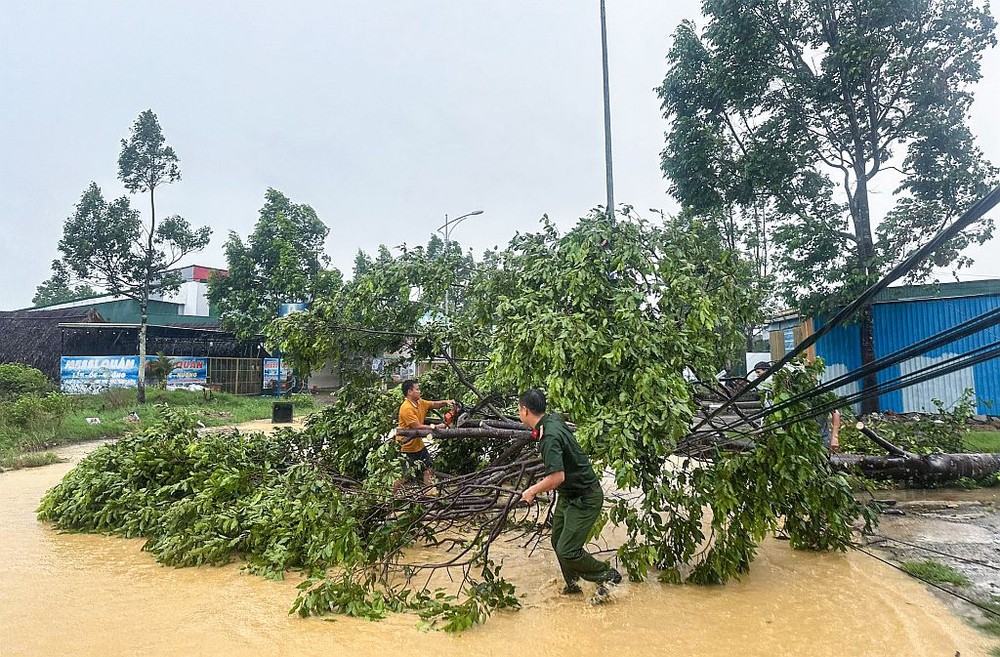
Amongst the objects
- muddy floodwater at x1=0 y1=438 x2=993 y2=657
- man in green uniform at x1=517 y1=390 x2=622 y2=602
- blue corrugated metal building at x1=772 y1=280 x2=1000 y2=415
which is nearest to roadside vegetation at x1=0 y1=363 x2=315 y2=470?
muddy floodwater at x1=0 y1=438 x2=993 y2=657

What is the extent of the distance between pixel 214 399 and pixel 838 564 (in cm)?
2069

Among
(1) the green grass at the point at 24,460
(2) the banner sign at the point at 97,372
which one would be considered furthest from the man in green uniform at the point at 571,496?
(2) the banner sign at the point at 97,372

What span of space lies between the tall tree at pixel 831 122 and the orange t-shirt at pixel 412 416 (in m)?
10.1

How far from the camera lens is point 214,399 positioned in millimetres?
21734

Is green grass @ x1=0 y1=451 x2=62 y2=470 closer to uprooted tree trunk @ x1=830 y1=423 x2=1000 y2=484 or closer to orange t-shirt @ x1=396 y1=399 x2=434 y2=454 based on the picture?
orange t-shirt @ x1=396 y1=399 x2=434 y2=454

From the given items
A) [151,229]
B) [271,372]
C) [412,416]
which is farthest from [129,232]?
[412,416]

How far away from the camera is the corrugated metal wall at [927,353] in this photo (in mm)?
13055

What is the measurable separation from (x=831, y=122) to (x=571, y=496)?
1340cm

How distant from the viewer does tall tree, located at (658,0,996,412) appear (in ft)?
41.9

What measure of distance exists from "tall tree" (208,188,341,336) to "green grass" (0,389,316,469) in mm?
3151

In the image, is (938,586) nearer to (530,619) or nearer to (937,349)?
(530,619)

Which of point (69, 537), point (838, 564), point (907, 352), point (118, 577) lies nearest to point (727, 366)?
point (838, 564)

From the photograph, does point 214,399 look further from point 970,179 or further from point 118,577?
point 970,179

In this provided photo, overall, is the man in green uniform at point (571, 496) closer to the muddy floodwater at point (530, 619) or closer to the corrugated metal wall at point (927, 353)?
the muddy floodwater at point (530, 619)
